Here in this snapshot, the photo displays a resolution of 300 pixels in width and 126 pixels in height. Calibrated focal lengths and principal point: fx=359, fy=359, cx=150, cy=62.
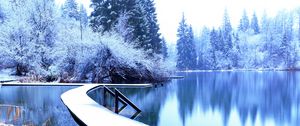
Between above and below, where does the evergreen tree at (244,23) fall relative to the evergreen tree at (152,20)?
above

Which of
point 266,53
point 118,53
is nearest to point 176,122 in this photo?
point 118,53

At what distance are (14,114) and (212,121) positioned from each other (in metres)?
6.53

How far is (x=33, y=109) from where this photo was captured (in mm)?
11148

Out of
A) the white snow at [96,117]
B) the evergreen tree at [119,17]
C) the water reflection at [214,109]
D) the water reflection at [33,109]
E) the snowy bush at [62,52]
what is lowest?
the water reflection at [214,109]

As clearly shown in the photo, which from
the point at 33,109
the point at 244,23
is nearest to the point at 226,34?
the point at 244,23

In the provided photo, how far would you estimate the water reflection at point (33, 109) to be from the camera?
923cm

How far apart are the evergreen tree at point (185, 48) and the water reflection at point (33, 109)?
166 ft

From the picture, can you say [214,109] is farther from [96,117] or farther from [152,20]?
[152,20]

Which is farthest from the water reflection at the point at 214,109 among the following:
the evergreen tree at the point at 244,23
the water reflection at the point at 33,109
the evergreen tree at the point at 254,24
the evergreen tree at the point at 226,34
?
the evergreen tree at the point at 254,24

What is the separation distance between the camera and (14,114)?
10.1 metres

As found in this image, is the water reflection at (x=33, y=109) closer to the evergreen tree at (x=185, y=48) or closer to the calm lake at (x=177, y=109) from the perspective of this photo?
the calm lake at (x=177, y=109)

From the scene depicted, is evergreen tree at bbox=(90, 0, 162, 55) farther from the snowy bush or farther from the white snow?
the white snow

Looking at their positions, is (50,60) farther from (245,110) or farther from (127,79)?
(245,110)

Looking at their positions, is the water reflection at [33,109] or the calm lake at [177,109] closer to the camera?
the water reflection at [33,109]
